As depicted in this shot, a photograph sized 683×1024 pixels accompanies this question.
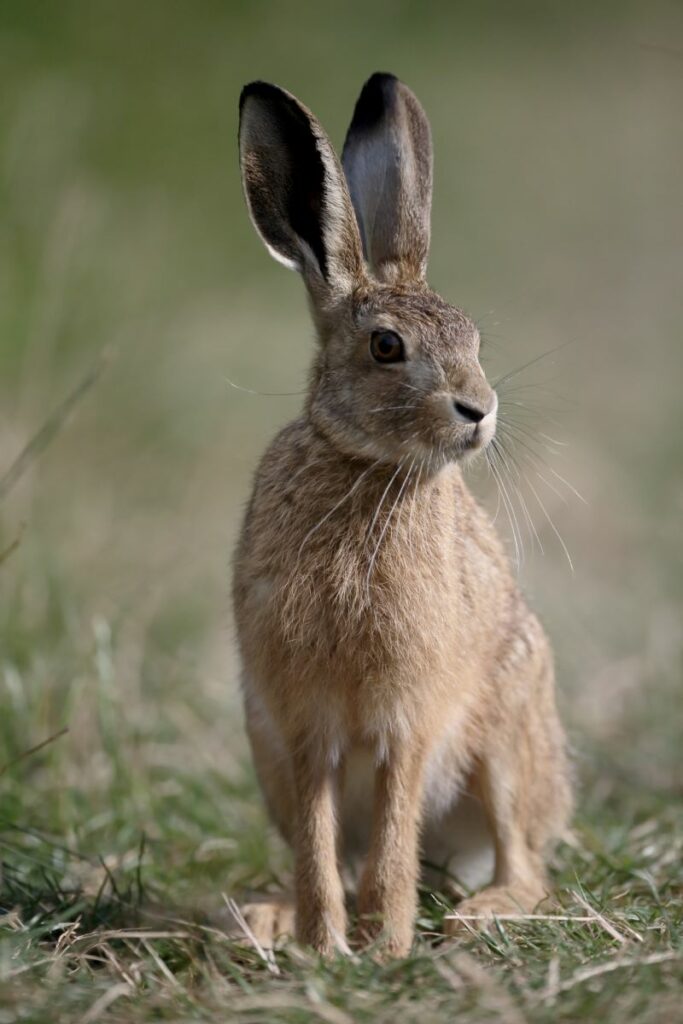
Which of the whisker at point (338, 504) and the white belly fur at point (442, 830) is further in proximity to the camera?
the white belly fur at point (442, 830)

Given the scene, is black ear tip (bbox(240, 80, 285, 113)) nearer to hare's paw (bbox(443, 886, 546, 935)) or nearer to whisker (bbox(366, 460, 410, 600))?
whisker (bbox(366, 460, 410, 600))

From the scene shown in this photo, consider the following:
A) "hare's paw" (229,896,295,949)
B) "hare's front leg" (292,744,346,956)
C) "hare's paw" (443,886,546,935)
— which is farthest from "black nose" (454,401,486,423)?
"hare's paw" (229,896,295,949)

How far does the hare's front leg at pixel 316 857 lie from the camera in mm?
3908

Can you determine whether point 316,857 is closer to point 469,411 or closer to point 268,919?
point 268,919

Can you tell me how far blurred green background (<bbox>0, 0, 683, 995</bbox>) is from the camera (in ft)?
17.8

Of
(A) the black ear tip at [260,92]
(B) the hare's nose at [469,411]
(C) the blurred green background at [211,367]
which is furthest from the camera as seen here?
(C) the blurred green background at [211,367]

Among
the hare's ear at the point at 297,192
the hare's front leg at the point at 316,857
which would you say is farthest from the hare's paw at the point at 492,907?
the hare's ear at the point at 297,192

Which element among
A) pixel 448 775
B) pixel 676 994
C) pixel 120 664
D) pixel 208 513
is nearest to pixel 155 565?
pixel 120 664

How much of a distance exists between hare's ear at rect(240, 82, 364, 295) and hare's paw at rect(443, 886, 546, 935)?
70.6 inches

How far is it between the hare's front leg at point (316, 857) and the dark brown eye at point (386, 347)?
1.12m

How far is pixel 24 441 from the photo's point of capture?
19.8 feet

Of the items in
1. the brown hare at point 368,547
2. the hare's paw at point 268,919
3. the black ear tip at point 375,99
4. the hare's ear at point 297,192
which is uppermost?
the black ear tip at point 375,99

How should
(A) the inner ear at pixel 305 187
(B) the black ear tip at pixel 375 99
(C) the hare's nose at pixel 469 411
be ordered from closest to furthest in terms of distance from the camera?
(C) the hare's nose at pixel 469 411 → (A) the inner ear at pixel 305 187 → (B) the black ear tip at pixel 375 99

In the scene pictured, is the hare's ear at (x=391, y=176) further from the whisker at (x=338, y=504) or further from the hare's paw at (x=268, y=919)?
the hare's paw at (x=268, y=919)
